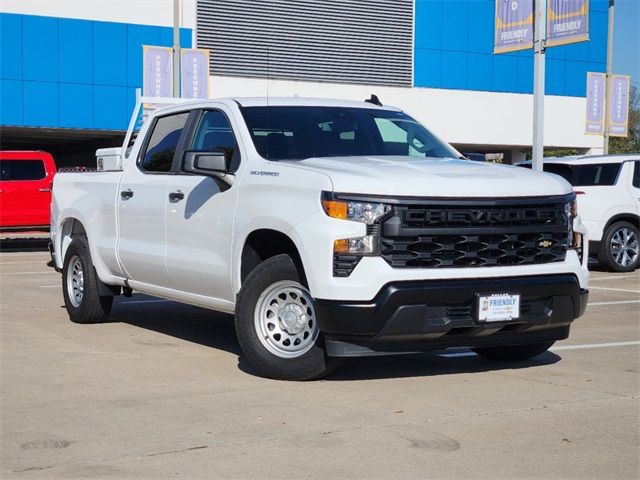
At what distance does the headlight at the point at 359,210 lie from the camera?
6539 millimetres

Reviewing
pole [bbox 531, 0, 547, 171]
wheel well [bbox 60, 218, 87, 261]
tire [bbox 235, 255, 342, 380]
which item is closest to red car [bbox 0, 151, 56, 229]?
pole [bbox 531, 0, 547, 171]

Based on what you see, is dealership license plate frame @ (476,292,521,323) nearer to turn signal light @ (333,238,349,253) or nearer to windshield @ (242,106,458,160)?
turn signal light @ (333,238,349,253)

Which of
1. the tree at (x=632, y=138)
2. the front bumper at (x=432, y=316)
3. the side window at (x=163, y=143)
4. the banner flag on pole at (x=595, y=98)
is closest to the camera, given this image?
the front bumper at (x=432, y=316)

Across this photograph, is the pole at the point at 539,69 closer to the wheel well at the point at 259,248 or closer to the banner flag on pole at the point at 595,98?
the wheel well at the point at 259,248

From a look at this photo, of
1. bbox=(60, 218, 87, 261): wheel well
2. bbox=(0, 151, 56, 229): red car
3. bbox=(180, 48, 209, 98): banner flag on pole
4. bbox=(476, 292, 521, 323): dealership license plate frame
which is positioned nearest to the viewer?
bbox=(476, 292, 521, 323): dealership license plate frame

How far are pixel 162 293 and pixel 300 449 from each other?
370 centimetres

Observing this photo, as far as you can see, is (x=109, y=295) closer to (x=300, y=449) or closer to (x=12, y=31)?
(x=300, y=449)

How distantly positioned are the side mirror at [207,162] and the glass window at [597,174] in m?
10.4

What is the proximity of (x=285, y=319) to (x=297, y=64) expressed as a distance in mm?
37506

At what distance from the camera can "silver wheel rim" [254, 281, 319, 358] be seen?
697 centimetres

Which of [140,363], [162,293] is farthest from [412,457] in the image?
[162,293]

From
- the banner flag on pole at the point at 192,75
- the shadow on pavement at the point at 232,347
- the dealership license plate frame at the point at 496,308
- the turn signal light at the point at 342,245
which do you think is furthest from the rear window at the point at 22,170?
the dealership license plate frame at the point at 496,308

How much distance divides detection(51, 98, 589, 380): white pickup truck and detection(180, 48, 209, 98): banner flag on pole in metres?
20.1

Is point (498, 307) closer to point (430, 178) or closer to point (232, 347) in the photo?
point (430, 178)
